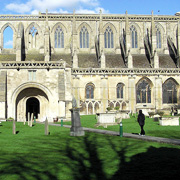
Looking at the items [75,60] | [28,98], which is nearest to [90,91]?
[75,60]

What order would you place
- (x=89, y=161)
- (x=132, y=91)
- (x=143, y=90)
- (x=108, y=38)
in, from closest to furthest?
(x=89, y=161), (x=132, y=91), (x=143, y=90), (x=108, y=38)

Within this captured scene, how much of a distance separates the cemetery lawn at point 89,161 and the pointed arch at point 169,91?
119ft

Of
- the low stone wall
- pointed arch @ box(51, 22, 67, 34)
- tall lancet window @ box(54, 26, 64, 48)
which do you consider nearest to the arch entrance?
tall lancet window @ box(54, 26, 64, 48)

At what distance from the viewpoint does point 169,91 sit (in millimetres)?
49188

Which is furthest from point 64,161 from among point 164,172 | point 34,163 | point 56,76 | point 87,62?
point 87,62

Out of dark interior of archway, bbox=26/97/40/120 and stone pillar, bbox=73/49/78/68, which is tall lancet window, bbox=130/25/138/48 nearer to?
stone pillar, bbox=73/49/78/68

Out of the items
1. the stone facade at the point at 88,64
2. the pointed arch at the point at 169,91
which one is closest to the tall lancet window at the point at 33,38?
the stone facade at the point at 88,64

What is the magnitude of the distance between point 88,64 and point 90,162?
38942 millimetres

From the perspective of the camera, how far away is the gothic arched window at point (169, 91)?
161 ft

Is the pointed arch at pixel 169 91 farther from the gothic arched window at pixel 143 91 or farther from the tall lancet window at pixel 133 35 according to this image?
the tall lancet window at pixel 133 35

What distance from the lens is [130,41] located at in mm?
52938

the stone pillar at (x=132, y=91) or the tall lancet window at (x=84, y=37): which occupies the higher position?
the tall lancet window at (x=84, y=37)

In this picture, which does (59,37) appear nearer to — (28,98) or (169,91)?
(28,98)

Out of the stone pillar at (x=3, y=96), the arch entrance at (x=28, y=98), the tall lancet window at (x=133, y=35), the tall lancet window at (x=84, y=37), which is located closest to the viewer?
the stone pillar at (x=3, y=96)
